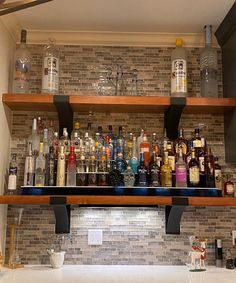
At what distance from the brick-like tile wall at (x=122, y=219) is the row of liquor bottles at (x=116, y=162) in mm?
144

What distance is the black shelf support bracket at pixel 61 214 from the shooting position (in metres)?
1.89

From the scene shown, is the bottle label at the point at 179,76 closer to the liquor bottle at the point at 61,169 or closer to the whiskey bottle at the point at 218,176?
the whiskey bottle at the point at 218,176

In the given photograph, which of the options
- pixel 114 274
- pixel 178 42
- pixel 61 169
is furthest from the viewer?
pixel 178 42

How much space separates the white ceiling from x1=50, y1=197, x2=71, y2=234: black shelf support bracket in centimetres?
113

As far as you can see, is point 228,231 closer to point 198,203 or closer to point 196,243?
point 196,243

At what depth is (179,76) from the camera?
2158 mm

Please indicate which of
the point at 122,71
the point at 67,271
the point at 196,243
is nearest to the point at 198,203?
the point at 196,243

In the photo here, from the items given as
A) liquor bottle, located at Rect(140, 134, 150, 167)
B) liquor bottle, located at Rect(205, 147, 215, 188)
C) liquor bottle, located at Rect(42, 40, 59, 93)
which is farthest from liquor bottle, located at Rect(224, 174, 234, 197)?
liquor bottle, located at Rect(42, 40, 59, 93)

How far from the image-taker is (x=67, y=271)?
194cm

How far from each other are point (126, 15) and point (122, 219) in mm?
1281

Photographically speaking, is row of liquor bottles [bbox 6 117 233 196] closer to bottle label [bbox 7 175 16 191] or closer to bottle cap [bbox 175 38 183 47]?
bottle label [bbox 7 175 16 191]

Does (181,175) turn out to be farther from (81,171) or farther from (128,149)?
(81,171)

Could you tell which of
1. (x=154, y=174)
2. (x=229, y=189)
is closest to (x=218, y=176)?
(x=229, y=189)

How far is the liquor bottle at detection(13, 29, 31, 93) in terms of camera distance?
85.9 inches
